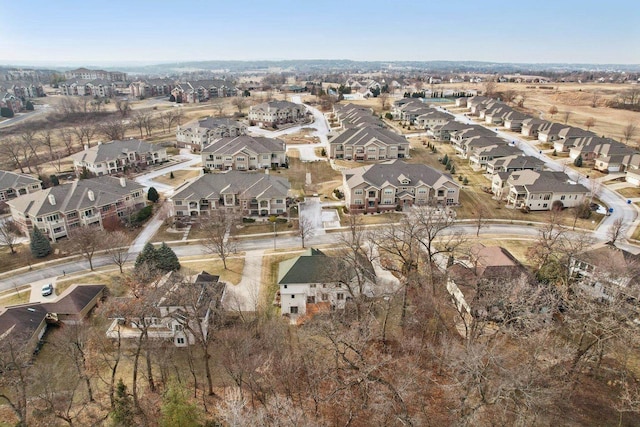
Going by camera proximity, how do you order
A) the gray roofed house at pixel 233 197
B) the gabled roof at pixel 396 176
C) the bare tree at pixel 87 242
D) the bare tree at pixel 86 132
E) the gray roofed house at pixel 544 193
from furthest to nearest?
1. the bare tree at pixel 86 132
2. the gabled roof at pixel 396 176
3. the gray roofed house at pixel 544 193
4. the gray roofed house at pixel 233 197
5. the bare tree at pixel 87 242

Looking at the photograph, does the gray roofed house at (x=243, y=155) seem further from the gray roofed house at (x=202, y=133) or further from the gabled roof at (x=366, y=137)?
the gray roofed house at (x=202, y=133)

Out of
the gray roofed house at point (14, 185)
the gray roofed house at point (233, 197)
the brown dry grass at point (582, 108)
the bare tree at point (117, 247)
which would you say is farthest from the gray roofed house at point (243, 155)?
the brown dry grass at point (582, 108)

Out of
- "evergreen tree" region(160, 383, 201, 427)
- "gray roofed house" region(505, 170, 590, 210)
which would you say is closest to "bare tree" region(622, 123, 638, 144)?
"gray roofed house" region(505, 170, 590, 210)

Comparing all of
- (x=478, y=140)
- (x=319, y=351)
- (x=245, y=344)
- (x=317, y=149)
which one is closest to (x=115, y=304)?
(x=245, y=344)

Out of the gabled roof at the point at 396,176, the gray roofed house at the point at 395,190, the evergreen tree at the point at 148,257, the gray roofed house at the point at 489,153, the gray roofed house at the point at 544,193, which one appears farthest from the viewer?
the gray roofed house at the point at 489,153

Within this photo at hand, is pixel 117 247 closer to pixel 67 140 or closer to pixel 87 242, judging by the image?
pixel 87 242
